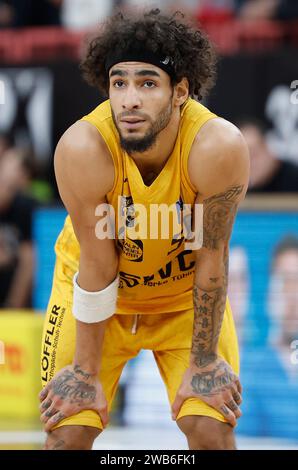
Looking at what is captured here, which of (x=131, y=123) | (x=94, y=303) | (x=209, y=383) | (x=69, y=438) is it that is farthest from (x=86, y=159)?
(x=69, y=438)

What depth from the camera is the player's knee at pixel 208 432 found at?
537cm

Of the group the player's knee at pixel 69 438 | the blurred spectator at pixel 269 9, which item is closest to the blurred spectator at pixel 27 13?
the blurred spectator at pixel 269 9

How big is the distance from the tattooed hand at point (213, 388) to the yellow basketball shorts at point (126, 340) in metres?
0.14

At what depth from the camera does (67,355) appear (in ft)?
18.5

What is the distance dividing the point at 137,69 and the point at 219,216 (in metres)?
0.81

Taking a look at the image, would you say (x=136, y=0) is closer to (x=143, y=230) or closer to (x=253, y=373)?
Result: (x=253, y=373)

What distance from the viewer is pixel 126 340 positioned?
18.8 ft

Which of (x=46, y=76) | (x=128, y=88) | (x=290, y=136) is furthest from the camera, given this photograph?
(x=46, y=76)

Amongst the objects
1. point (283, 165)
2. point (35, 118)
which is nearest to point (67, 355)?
point (283, 165)

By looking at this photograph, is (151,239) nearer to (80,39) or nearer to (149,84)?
(149,84)

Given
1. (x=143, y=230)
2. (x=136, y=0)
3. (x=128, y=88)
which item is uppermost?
(x=136, y=0)

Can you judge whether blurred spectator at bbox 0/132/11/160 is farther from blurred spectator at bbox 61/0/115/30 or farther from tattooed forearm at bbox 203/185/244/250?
tattooed forearm at bbox 203/185/244/250

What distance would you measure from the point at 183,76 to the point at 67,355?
5.09 ft

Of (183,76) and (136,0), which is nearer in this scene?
(183,76)
